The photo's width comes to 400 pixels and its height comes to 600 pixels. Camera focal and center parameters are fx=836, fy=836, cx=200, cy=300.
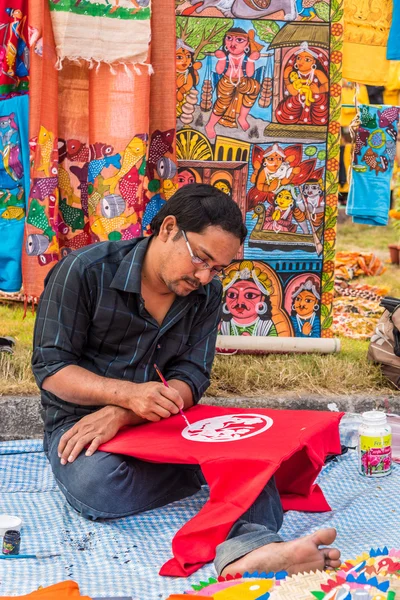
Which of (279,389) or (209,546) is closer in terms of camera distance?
(209,546)

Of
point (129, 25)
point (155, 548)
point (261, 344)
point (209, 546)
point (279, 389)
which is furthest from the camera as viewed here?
point (261, 344)

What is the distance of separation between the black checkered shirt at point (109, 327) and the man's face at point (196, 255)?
17 centimetres

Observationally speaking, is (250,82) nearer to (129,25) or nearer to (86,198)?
(129,25)

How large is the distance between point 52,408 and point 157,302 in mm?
590

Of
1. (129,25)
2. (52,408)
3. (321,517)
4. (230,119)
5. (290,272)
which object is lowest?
(321,517)

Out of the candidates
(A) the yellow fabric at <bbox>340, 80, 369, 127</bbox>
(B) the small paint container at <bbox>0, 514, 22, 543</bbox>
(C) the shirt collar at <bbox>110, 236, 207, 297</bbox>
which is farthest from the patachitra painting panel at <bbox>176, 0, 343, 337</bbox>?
(A) the yellow fabric at <bbox>340, 80, 369, 127</bbox>

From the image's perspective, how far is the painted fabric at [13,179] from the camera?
4332 mm

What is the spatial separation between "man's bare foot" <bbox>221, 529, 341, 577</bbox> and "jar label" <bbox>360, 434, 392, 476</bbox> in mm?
1218

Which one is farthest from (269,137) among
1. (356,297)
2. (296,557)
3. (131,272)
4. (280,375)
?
(296,557)

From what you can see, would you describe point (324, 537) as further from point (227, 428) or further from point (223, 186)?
point (223, 186)

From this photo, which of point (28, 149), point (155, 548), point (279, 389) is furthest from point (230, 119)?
point (155, 548)

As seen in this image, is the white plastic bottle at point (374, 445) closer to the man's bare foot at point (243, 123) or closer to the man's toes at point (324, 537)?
the man's toes at point (324, 537)

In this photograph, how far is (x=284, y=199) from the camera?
4816 mm

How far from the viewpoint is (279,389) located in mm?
4512
